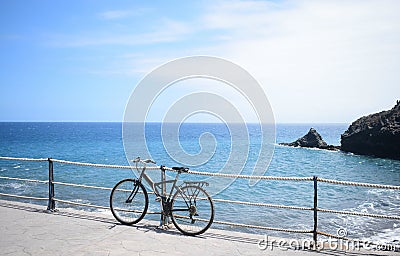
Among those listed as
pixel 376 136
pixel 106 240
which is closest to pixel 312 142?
pixel 376 136

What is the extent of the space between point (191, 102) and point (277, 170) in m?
32.5

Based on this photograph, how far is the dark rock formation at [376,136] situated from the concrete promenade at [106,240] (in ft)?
160

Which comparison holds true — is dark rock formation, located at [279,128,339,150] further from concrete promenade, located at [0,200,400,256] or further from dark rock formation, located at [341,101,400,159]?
concrete promenade, located at [0,200,400,256]

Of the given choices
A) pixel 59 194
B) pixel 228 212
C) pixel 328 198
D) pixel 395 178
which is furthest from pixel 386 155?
pixel 59 194

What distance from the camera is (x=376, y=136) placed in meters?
50.7

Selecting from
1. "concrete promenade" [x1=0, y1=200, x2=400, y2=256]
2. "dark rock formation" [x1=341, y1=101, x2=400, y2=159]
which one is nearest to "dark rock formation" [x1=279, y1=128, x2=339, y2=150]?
"dark rock formation" [x1=341, y1=101, x2=400, y2=159]

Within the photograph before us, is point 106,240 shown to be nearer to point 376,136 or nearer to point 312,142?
point 376,136

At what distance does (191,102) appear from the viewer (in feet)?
26.0

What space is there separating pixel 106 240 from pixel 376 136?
5325 centimetres

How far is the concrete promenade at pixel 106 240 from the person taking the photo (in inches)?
193

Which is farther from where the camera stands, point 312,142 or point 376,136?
point 312,142

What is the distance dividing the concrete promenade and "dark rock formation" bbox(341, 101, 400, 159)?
48828mm

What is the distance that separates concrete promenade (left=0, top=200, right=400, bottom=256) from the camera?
4.89 m

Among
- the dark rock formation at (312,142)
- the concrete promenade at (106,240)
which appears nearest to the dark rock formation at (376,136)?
the dark rock formation at (312,142)
